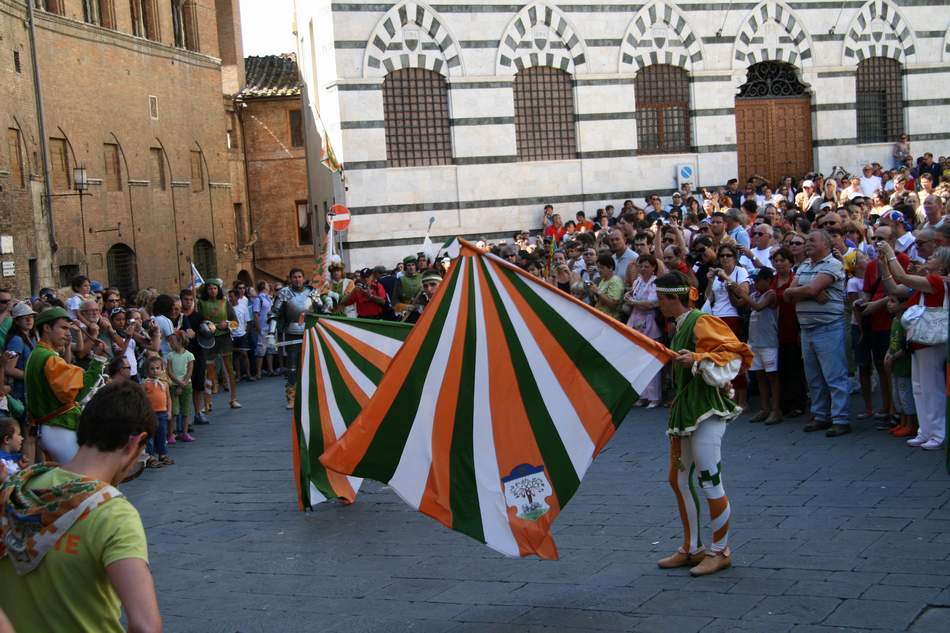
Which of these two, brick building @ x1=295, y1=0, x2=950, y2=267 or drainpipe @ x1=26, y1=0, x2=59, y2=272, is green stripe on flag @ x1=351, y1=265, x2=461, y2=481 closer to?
brick building @ x1=295, y1=0, x2=950, y2=267

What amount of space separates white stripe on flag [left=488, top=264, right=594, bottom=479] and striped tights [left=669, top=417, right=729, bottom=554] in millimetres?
730

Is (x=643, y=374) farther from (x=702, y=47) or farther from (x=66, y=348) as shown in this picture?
(x=702, y=47)

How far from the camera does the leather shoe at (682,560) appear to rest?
7.28 meters

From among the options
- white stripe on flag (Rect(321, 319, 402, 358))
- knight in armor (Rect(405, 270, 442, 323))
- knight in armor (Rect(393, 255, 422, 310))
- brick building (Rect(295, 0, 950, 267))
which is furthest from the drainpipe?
white stripe on flag (Rect(321, 319, 402, 358))

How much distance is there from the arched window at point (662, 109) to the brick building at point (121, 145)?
1507 cm

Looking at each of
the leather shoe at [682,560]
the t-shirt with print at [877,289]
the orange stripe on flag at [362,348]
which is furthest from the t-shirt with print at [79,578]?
the t-shirt with print at [877,289]

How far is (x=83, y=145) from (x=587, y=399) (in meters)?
29.3

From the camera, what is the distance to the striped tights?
714 centimetres

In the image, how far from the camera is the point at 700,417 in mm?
7105

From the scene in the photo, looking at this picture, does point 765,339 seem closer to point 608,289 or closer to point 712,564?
point 608,289

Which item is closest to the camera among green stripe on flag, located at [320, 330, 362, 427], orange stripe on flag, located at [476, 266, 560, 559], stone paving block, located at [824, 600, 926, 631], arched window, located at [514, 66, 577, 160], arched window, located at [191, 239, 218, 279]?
stone paving block, located at [824, 600, 926, 631]

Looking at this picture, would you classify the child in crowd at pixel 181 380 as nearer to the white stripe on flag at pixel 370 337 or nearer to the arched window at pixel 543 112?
the white stripe on flag at pixel 370 337

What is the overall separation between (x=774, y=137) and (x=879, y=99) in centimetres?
274

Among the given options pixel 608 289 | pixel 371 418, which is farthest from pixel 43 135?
pixel 371 418
